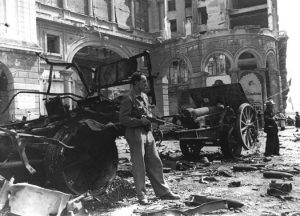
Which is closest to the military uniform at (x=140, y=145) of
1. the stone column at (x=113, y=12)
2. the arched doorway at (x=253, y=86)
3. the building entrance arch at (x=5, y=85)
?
the building entrance arch at (x=5, y=85)

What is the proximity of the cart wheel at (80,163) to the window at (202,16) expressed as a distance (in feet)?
115

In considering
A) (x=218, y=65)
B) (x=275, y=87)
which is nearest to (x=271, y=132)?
(x=275, y=87)

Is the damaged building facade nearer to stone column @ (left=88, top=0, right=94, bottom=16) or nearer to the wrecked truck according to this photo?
stone column @ (left=88, top=0, right=94, bottom=16)

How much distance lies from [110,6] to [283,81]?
25.1m

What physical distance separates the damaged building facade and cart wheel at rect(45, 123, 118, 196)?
8904 millimetres

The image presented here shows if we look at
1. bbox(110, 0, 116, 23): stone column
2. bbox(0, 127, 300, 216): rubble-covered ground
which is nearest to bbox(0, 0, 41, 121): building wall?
bbox(110, 0, 116, 23): stone column

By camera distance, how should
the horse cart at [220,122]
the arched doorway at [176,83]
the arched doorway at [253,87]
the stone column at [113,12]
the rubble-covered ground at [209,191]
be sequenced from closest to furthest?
the rubble-covered ground at [209,191], the horse cart at [220,122], the stone column at [113,12], the arched doorway at [253,87], the arched doorway at [176,83]

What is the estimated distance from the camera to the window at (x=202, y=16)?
127 feet

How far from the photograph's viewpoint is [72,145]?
17.4 ft

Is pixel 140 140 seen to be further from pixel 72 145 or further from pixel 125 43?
pixel 125 43

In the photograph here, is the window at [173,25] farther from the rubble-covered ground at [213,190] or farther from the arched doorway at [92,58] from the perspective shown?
the rubble-covered ground at [213,190]

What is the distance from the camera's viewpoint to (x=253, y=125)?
10.3 meters

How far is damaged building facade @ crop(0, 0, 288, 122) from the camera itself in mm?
17141

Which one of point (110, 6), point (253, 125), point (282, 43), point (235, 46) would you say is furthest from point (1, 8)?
point (282, 43)
